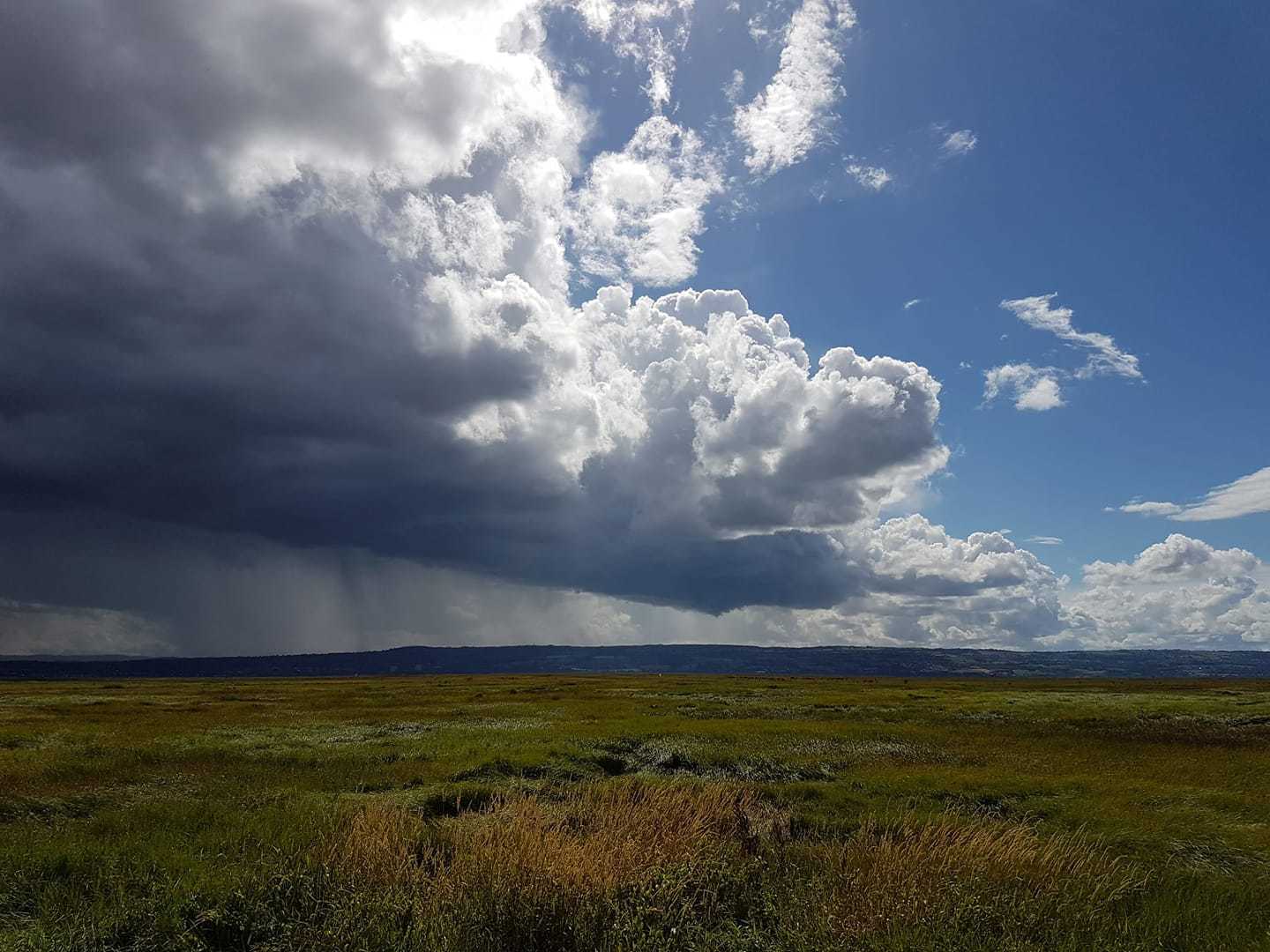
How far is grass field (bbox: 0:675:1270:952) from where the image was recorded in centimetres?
1325

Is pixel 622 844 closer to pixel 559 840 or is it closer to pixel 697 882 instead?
pixel 559 840

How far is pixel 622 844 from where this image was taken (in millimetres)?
16891

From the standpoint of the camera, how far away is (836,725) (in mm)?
50781

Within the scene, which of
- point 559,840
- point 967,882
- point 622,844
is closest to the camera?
point 967,882

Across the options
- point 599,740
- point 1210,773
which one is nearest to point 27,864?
point 599,740

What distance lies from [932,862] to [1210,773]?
27.9 metres

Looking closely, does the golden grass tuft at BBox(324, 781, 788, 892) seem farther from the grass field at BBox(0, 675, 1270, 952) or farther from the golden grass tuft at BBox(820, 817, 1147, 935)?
the golden grass tuft at BBox(820, 817, 1147, 935)

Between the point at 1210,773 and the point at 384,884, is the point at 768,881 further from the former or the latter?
the point at 1210,773

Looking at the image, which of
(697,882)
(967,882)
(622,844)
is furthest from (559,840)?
(967,882)

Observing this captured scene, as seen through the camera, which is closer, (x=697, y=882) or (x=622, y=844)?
(x=697, y=882)

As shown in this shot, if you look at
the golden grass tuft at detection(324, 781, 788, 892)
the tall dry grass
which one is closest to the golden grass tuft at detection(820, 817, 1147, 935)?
the tall dry grass

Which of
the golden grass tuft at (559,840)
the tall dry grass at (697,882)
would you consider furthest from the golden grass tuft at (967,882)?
the golden grass tuft at (559,840)

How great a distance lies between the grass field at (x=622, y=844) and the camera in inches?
522

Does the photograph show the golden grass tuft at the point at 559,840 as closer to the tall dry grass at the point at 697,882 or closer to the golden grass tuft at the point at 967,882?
the tall dry grass at the point at 697,882
